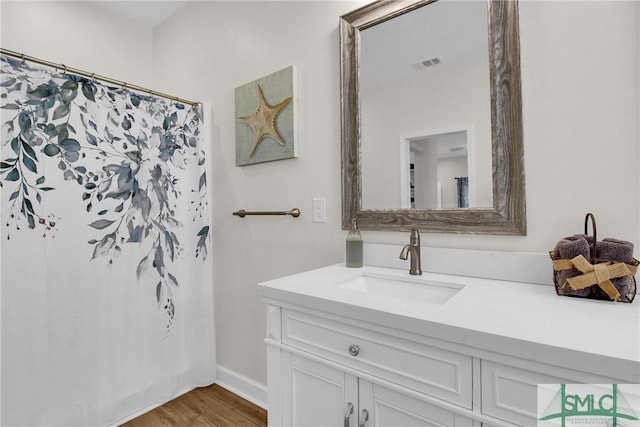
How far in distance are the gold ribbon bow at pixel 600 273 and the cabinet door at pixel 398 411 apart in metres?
0.46

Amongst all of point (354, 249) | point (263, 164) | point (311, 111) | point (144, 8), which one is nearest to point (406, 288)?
point (354, 249)

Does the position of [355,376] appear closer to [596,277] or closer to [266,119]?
[596,277]

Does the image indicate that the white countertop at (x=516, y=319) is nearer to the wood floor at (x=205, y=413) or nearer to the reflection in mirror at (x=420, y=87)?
the reflection in mirror at (x=420, y=87)

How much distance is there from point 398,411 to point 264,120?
4.90 ft

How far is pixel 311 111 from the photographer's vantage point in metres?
1.66

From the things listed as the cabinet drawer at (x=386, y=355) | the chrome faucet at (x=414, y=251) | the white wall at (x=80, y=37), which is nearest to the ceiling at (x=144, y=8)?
the white wall at (x=80, y=37)

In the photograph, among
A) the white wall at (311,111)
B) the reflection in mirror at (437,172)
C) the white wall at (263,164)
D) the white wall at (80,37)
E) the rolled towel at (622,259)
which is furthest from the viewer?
the white wall at (80,37)

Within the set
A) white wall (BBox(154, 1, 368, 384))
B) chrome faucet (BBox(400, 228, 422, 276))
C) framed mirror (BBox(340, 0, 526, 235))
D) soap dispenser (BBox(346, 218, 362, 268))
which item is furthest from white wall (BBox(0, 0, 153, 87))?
chrome faucet (BBox(400, 228, 422, 276))

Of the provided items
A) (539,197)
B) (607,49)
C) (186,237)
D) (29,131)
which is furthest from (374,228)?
(29,131)

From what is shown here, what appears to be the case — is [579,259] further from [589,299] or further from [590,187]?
[590,187]

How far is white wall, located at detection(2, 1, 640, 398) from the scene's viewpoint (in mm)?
987

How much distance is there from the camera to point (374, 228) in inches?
56.9

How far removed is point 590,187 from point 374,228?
2.41 feet

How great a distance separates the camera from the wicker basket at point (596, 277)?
2.76 ft
